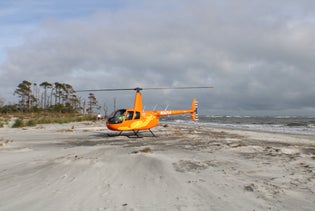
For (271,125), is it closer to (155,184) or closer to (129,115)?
(129,115)

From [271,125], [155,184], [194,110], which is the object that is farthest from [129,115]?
[271,125]

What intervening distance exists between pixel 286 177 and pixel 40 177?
555cm

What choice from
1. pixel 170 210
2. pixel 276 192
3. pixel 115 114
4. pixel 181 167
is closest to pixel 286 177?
pixel 276 192

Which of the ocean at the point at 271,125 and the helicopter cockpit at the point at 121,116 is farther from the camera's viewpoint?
the ocean at the point at 271,125

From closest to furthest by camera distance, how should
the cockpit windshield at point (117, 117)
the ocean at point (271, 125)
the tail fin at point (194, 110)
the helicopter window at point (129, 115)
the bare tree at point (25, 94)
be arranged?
the cockpit windshield at point (117, 117)
the helicopter window at point (129, 115)
the tail fin at point (194, 110)
the ocean at point (271, 125)
the bare tree at point (25, 94)

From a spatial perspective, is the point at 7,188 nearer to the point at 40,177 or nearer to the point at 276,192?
the point at 40,177

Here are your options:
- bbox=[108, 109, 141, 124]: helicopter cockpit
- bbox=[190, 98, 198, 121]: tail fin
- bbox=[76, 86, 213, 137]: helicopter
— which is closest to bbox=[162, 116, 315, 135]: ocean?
bbox=[190, 98, 198, 121]: tail fin

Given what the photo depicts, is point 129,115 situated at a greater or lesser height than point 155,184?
greater

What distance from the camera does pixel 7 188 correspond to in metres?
5.59

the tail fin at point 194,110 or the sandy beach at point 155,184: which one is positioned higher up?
the tail fin at point 194,110

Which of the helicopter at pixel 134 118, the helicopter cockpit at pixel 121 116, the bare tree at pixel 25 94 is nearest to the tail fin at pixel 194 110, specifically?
the helicopter at pixel 134 118

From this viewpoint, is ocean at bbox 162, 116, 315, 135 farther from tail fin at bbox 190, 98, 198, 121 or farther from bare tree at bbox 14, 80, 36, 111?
bare tree at bbox 14, 80, 36, 111

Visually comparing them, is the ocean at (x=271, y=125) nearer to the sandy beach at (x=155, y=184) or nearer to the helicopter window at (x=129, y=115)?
the helicopter window at (x=129, y=115)

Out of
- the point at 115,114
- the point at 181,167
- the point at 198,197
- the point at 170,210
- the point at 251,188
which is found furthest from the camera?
the point at 115,114
